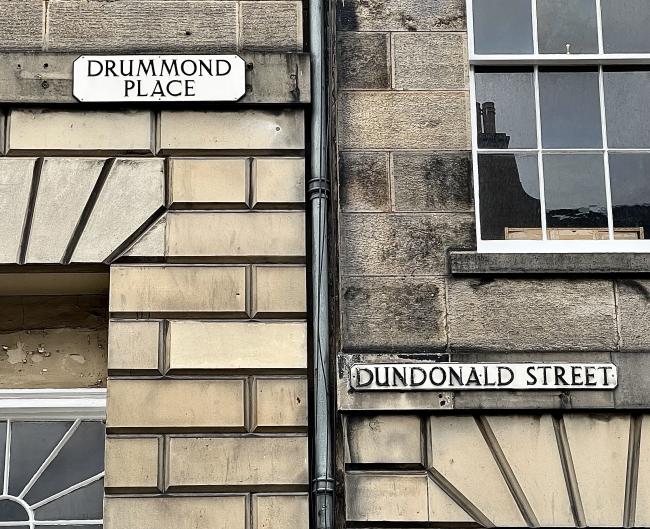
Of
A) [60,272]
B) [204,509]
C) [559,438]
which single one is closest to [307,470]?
[204,509]

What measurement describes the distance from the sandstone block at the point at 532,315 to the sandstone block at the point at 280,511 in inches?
56.1

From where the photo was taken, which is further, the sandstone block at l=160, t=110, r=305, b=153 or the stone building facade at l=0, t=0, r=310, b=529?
the sandstone block at l=160, t=110, r=305, b=153

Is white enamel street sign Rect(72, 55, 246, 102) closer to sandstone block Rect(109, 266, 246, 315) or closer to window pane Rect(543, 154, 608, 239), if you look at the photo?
sandstone block Rect(109, 266, 246, 315)

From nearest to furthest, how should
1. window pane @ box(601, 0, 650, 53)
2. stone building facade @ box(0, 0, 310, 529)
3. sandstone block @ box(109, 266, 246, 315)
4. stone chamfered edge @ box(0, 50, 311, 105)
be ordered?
stone building facade @ box(0, 0, 310, 529), sandstone block @ box(109, 266, 246, 315), stone chamfered edge @ box(0, 50, 311, 105), window pane @ box(601, 0, 650, 53)

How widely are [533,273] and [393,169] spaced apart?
1.18m

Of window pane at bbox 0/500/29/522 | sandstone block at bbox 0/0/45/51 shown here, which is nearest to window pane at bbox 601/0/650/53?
sandstone block at bbox 0/0/45/51

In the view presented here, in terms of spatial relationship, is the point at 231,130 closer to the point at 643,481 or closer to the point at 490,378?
the point at 490,378

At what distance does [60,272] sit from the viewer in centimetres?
886

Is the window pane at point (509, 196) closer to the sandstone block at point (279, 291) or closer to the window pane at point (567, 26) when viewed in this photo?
the window pane at point (567, 26)

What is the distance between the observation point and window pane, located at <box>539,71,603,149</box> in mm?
8977

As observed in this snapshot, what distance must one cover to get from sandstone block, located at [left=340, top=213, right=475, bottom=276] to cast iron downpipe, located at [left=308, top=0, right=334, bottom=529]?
0.59 feet

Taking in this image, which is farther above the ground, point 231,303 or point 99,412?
point 231,303

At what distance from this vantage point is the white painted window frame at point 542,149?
28.8ft

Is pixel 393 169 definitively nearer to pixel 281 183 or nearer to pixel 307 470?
pixel 281 183
